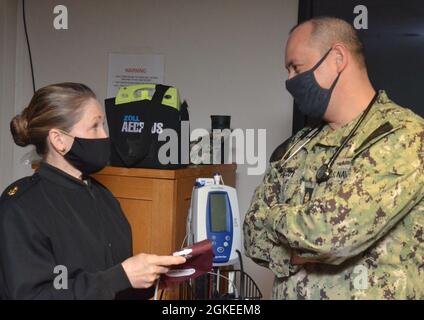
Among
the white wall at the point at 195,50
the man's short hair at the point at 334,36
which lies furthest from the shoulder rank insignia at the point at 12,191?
the white wall at the point at 195,50

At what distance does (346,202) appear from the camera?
57.9 inches

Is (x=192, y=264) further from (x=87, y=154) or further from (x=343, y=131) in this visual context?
(x=343, y=131)

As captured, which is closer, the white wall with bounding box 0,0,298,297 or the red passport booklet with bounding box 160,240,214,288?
the red passport booklet with bounding box 160,240,214,288

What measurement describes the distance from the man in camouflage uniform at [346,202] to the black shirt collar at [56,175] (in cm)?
61

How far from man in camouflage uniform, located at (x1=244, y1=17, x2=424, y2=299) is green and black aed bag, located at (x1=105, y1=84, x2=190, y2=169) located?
0.48 metres

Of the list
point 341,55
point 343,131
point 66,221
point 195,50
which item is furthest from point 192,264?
point 195,50

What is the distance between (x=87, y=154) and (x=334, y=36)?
2.85 ft

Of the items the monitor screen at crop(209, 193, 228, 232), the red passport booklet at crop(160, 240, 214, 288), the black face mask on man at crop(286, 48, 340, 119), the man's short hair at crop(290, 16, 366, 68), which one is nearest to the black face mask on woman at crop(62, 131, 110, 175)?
the red passport booklet at crop(160, 240, 214, 288)

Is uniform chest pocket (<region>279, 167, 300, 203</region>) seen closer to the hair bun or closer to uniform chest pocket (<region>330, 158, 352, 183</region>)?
uniform chest pocket (<region>330, 158, 352, 183</region>)

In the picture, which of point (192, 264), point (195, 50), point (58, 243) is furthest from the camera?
point (195, 50)

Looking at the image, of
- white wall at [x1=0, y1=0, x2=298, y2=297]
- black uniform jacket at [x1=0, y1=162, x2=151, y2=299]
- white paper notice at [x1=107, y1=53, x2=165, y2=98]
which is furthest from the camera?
white paper notice at [x1=107, y1=53, x2=165, y2=98]

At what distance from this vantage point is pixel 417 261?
1555 millimetres

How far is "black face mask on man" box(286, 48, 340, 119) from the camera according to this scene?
168cm

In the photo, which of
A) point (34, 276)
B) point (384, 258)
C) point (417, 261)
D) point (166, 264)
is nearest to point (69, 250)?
point (34, 276)
